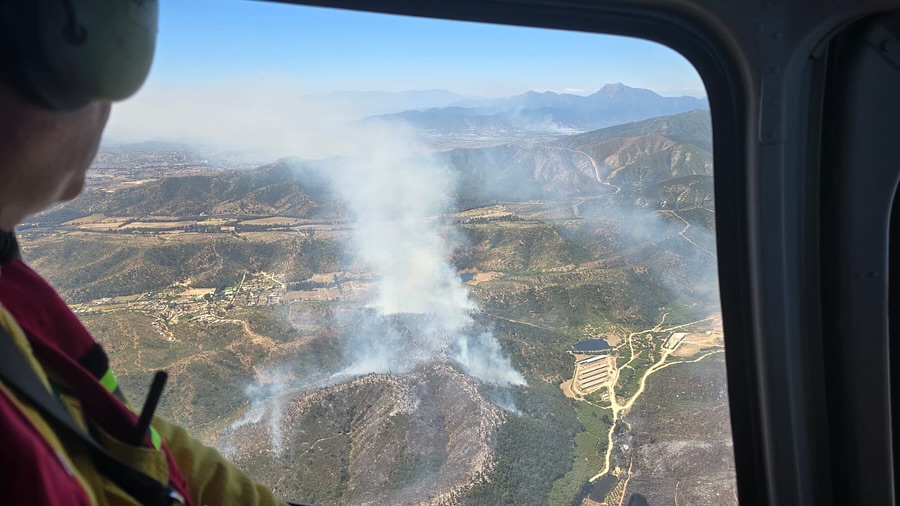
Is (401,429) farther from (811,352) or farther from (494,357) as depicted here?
(811,352)

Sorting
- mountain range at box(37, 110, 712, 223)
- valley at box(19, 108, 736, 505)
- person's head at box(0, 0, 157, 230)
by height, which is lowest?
valley at box(19, 108, 736, 505)

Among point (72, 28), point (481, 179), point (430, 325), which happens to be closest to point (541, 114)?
point (481, 179)

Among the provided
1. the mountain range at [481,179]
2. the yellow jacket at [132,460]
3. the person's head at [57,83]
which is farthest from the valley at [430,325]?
the person's head at [57,83]

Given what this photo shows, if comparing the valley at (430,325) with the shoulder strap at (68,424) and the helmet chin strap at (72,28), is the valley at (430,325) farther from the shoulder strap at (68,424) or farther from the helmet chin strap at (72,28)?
the helmet chin strap at (72,28)

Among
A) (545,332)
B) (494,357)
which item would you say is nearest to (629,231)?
(545,332)

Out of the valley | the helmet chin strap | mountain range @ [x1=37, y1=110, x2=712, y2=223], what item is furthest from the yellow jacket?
mountain range @ [x1=37, y1=110, x2=712, y2=223]

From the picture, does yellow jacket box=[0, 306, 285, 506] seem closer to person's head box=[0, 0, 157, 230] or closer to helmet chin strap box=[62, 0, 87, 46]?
person's head box=[0, 0, 157, 230]

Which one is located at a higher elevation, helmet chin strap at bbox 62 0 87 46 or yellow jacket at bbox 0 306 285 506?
helmet chin strap at bbox 62 0 87 46
